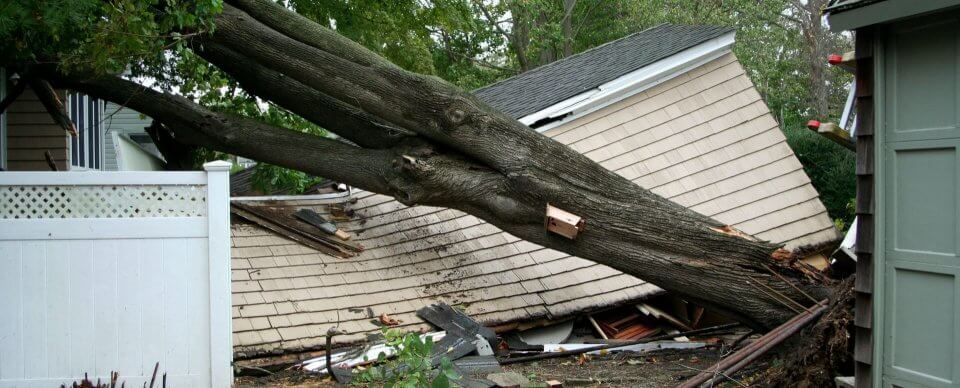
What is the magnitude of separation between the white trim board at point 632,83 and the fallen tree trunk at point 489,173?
109 inches

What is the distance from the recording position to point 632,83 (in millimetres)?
11031

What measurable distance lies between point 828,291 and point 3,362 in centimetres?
661

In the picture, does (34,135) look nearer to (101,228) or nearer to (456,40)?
(101,228)

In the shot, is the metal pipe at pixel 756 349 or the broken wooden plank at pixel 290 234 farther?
the broken wooden plank at pixel 290 234

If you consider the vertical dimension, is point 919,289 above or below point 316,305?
above

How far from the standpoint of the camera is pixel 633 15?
79.8 feet

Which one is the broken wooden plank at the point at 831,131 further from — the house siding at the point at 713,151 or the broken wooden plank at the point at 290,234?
the broken wooden plank at the point at 290,234

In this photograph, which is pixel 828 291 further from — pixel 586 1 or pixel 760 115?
pixel 586 1

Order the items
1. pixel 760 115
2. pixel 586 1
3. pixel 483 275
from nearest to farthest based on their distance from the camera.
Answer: pixel 483 275 < pixel 760 115 < pixel 586 1

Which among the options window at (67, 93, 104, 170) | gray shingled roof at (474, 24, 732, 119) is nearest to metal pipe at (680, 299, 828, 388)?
gray shingled roof at (474, 24, 732, 119)

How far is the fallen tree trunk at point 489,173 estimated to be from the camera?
7.50m

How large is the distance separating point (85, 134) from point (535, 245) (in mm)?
8690

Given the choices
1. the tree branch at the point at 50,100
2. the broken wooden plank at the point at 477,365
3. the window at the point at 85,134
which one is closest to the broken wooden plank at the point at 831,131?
the broken wooden plank at the point at 477,365

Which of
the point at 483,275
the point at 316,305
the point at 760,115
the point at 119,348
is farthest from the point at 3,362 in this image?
the point at 760,115
